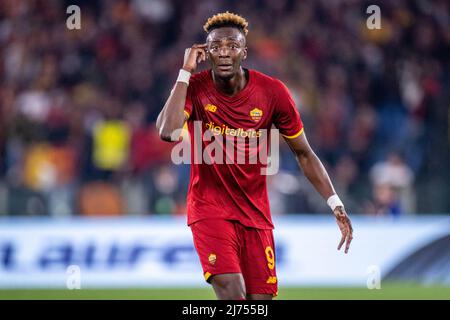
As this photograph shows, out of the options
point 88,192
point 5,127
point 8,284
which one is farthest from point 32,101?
point 8,284

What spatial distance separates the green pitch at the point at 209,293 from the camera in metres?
12.0

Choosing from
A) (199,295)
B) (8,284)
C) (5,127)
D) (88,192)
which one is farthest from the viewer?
(5,127)

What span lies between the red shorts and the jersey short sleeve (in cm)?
82

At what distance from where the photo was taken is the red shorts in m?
6.89

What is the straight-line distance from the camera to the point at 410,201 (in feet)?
48.2

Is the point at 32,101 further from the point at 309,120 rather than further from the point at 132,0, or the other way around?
the point at 309,120

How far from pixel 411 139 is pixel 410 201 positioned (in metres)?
1.49

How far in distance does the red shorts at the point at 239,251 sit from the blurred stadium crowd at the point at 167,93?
7356 mm

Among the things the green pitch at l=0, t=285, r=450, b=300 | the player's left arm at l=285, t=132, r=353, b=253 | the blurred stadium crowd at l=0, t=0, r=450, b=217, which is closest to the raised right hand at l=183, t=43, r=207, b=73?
the player's left arm at l=285, t=132, r=353, b=253

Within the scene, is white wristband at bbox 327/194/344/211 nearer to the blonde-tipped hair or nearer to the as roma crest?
the as roma crest

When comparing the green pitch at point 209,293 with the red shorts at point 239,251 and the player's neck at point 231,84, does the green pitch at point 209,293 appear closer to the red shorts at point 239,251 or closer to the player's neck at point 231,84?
the red shorts at point 239,251

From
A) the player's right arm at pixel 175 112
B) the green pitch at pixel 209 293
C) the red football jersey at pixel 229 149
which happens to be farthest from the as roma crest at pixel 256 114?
the green pitch at pixel 209 293

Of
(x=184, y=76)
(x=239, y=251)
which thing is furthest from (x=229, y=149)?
(x=239, y=251)

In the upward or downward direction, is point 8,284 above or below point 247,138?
below
